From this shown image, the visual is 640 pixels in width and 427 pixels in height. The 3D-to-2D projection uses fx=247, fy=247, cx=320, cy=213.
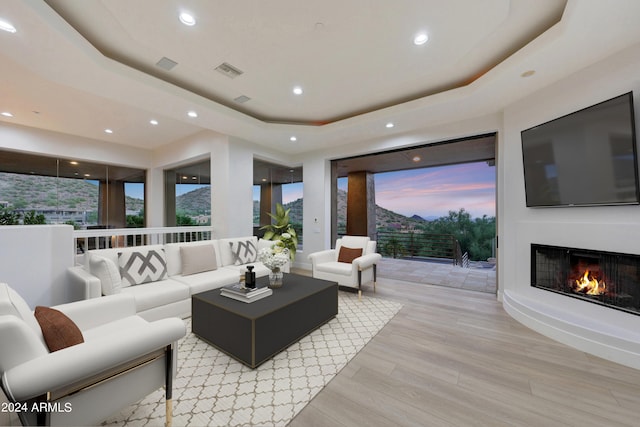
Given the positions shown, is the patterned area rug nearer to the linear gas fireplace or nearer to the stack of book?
the stack of book

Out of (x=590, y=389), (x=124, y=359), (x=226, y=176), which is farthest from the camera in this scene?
(x=226, y=176)

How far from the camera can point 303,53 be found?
8.93 feet

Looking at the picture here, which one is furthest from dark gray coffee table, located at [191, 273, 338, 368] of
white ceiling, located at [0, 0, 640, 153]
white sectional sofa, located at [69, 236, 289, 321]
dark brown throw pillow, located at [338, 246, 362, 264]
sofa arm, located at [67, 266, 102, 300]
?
white ceiling, located at [0, 0, 640, 153]

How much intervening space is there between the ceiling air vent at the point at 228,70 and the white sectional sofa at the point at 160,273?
2.42 meters

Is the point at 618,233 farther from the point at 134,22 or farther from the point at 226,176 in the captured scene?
the point at 226,176

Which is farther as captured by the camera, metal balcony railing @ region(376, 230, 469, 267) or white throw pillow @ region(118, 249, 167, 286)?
metal balcony railing @ region(376, 230, 469, 267)

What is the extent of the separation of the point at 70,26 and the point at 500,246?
573cm

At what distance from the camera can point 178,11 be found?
7.07 feet

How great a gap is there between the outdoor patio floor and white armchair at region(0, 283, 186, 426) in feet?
14.9

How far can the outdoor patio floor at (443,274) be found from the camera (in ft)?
15.3

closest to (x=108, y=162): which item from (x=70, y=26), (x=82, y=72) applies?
(x=82, y=72)

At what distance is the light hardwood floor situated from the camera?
63.7 inches

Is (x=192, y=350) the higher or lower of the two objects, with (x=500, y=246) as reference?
lower

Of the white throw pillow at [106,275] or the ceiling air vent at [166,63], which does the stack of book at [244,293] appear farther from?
the ceiling air vent at [166,63]
